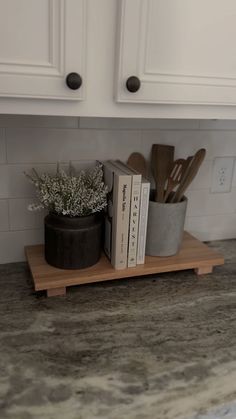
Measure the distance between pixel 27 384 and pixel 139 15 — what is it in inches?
27.7

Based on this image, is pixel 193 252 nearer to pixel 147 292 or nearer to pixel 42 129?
pixel 147 292

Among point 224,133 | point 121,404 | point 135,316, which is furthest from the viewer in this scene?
point 224,133

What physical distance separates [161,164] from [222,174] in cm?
29

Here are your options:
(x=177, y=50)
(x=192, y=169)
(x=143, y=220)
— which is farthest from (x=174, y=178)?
(x=177, y=50)

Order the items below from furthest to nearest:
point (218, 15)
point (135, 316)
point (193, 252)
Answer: point (193, 252), point (135, 316), point (218, 15)

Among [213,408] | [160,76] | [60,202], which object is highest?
[160,76]

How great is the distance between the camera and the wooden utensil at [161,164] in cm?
104

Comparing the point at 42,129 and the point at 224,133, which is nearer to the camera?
the point at 42,129

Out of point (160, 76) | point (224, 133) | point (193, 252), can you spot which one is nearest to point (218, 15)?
point (160, 76)

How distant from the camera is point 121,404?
0.61m

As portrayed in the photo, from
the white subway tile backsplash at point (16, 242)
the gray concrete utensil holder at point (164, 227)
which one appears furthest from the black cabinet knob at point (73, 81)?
the white subway tile backsplash at point (16, 242)

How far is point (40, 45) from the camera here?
65 cm

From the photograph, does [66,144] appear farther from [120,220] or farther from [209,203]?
[209,203]

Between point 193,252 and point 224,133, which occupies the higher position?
point 224,133
